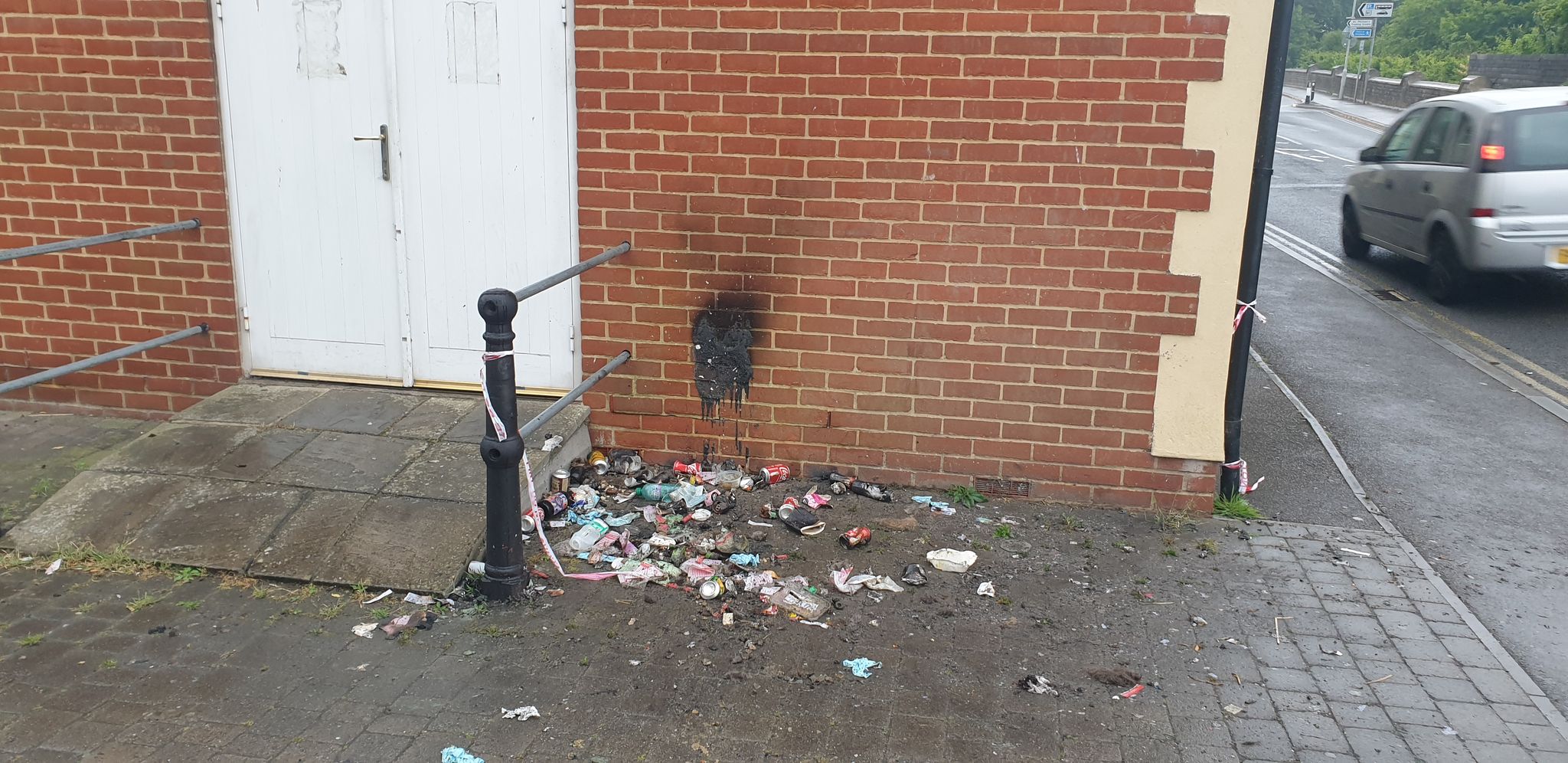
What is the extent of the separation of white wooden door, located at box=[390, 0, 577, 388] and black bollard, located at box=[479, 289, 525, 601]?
1.40 meters

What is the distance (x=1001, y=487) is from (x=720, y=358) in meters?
1.55

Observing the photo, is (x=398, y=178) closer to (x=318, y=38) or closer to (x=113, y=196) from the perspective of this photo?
(x=318, y=38)

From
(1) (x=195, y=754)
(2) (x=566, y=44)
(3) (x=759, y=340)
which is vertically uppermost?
(2) (x=566, y=44)

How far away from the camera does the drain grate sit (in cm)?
537

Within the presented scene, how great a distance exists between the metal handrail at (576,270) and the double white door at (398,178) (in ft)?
1.04

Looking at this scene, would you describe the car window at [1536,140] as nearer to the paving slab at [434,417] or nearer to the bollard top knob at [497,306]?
the paving slab at [434,417]

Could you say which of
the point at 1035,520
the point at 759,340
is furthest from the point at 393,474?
the point at 1035,520

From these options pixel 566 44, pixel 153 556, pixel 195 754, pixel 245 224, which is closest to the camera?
pixel 195 754

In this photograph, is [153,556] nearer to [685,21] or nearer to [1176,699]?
[685,21]

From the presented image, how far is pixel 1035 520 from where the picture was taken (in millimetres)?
5141

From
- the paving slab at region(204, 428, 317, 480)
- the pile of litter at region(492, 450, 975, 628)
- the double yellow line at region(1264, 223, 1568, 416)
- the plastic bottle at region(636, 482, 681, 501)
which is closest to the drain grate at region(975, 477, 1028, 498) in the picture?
the pile of litter at region(492, 450, 975, 628)

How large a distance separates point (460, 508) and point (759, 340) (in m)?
1.66

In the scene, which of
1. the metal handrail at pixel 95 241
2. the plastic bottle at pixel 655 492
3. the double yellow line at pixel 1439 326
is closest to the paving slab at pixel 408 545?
the plastic bottle at pixel 655 492

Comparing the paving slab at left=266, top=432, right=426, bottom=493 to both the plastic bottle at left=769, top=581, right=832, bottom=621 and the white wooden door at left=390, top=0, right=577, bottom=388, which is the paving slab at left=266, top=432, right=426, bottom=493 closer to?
the white wooden door at left=390, top=0, right=577, bottom=388
